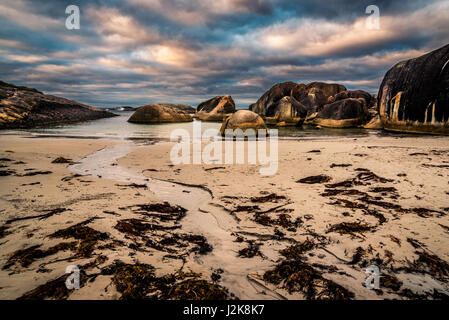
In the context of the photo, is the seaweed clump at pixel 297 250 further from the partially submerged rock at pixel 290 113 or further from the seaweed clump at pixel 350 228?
Answer: the partially submerged rock at pixel 290 113

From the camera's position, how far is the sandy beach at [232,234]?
187cm

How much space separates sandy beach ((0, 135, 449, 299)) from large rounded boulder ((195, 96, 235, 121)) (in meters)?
43.7

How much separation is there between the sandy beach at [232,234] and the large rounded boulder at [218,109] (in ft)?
143

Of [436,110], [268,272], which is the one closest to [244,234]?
[268,272]

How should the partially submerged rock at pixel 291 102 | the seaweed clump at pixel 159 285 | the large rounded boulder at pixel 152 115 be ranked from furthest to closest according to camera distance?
1. the large rounded boulder at pixel 152 115
2. the partially submerged rock at pixel 291 102
3. the seaweed clump at pixel 159 285

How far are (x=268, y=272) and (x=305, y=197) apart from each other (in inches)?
89.5

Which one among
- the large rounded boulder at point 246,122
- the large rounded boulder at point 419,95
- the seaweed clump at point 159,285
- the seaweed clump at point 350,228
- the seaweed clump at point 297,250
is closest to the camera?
the seaweed clump at point 159,285

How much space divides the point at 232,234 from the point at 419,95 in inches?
680

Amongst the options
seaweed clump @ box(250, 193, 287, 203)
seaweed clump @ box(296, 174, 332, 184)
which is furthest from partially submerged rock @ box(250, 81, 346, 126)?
seaweed clump @ box(250, 193, 287, 203)

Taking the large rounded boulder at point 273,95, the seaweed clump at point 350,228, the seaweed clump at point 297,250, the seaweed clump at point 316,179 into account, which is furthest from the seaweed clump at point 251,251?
the large rounded boulder at point 273,95

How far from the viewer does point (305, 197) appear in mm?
4059

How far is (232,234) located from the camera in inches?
119

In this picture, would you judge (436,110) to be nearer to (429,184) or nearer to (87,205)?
(429,184)

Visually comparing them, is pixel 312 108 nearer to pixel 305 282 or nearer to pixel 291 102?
pixel 291 102
